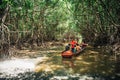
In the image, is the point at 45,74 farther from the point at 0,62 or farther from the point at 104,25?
the point at 104,25

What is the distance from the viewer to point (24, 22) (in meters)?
23.3

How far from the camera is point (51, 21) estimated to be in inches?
1113

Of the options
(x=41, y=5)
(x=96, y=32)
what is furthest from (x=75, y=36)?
(x=41, y=5)

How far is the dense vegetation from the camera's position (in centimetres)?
1666

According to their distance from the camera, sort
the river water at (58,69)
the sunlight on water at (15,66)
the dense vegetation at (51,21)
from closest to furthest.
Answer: the river water at (58,69)
the sunlight on water at (15,66)
the dense vegetation at (51,21)

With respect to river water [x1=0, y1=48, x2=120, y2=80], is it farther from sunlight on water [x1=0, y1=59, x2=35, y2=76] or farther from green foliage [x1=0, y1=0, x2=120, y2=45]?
green foliage [x1=0, y1=0, x2=120, y2=45]

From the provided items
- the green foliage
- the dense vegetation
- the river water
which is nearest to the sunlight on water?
the river water

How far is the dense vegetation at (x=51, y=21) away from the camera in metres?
16.7

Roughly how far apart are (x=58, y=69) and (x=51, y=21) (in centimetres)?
1411

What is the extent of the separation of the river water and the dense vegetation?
6.20 ft

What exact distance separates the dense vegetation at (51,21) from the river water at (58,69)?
1.89 m

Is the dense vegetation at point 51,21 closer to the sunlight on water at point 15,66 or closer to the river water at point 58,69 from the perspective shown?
the sunlight on water at point 15,66

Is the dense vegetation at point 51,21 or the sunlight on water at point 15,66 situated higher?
the dense vegetation at point 51,21

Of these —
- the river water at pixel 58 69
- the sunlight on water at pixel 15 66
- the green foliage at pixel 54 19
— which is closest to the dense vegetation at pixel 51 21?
the green foliage at pixel 54 19
